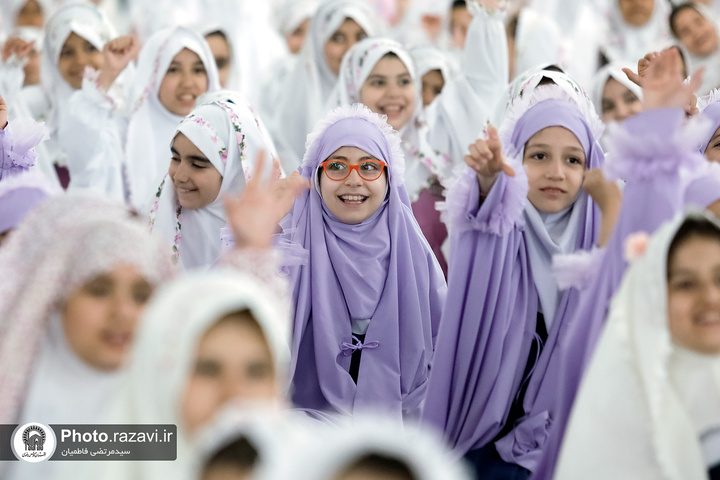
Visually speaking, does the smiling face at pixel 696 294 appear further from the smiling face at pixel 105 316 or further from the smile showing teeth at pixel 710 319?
the smiling face at pixel 105 316

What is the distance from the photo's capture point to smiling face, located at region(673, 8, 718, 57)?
230 inches

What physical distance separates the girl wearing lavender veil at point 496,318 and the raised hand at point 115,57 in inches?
107

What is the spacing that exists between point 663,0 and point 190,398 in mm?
6278

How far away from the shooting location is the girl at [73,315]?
7.11 feet

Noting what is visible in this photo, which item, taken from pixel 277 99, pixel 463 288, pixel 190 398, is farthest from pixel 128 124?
pixel 190 398

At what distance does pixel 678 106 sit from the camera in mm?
2418

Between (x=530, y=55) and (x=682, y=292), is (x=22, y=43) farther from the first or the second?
(x=682, y=292)

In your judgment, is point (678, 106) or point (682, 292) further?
point (678, 106)

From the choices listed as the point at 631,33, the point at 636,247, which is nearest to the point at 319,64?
the point at 631,33

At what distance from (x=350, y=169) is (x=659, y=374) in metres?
1.77

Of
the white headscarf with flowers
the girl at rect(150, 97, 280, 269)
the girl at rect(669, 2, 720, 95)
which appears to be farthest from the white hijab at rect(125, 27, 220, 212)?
the girl at rect(669, 2, 720, 95)

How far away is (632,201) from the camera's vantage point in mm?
2426

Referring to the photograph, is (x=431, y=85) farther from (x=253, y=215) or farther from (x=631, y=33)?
(x=253, y=215)

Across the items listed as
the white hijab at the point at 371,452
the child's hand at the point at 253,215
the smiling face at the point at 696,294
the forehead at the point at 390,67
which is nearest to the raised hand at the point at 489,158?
the child's hand at the point at 253,215
